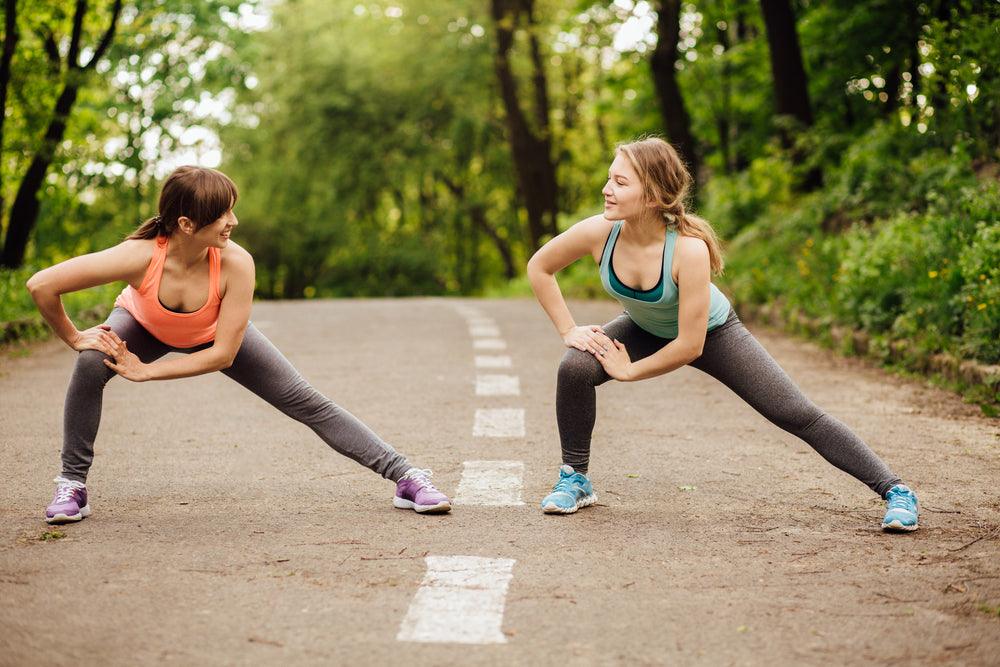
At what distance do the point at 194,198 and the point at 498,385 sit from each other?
5.01 meters

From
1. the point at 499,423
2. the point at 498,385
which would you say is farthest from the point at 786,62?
the point at 499,423

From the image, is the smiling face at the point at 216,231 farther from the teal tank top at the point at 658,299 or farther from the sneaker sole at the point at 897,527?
the sneaker sole at the point at 897,527

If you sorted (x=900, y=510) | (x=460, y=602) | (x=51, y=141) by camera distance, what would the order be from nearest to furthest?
(x=460, y=602) < (x=900, y=510) < (x=51, y=141)

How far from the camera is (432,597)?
4043 mm

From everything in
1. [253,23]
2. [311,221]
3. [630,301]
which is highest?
[253,23]

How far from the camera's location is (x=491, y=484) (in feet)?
19.3

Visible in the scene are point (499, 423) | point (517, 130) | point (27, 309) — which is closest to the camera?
point (499, 423)

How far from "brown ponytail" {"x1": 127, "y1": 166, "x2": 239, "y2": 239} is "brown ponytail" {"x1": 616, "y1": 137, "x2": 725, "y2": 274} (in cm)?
162

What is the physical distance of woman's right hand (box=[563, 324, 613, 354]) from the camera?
5199mm

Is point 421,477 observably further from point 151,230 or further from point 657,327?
point 151,230

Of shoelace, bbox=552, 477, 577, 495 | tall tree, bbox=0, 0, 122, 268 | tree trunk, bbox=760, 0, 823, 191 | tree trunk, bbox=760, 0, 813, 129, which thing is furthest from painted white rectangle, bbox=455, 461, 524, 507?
tree trunk, bbox=760, 0, 813, 129

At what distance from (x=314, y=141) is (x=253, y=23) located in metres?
23.1

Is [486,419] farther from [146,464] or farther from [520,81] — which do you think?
[520,81]

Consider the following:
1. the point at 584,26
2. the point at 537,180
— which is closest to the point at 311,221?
the point at 537,180
